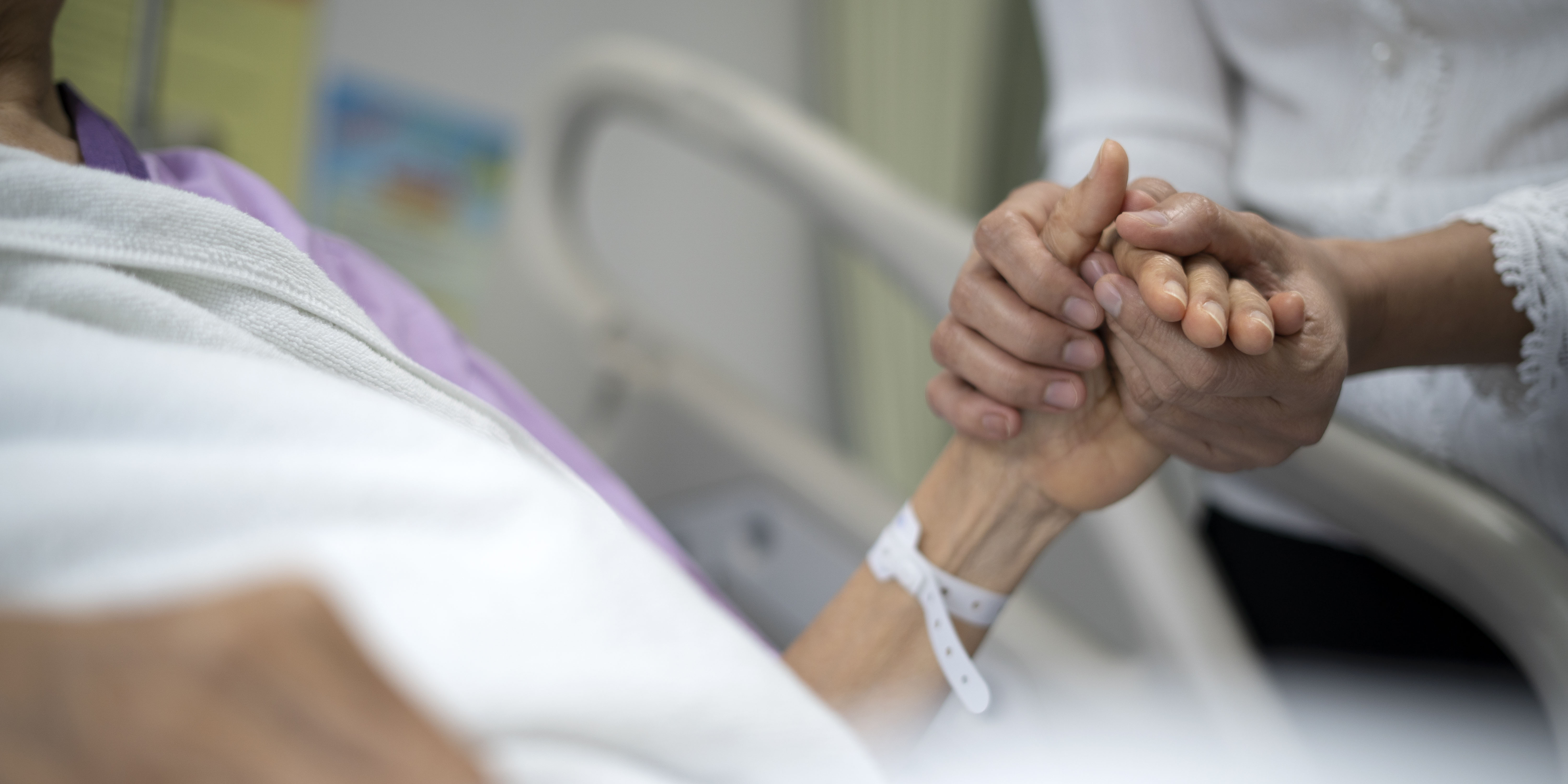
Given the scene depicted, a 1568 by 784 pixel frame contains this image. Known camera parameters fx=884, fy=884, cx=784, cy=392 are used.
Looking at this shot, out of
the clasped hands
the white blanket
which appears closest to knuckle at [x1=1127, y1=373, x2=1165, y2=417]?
the clasped hands

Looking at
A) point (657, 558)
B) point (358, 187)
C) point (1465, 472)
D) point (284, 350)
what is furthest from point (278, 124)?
point (1465, 472)

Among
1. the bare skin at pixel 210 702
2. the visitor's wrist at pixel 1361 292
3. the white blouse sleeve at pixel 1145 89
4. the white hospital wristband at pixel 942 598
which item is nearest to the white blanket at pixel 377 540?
the bare skin at pixel 210 702

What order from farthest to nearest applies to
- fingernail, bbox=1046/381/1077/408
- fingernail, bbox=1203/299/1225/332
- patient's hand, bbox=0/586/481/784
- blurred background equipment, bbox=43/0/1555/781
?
blurred background equipment, bbox=43/0/1555/781, fingernail, bbox=1046/381/1077/408, fingernail, bbox=1203/299/1225/332, patient's hand, bbox=0/586/481/784

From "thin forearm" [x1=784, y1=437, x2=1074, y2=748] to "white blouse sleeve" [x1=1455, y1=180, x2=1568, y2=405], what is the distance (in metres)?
0.23

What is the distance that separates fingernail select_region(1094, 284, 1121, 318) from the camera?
0.39m

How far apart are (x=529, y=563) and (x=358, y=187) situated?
103 cm

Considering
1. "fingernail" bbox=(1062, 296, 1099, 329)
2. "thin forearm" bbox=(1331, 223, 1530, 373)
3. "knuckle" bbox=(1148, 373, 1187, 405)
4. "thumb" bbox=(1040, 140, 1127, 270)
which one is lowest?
"knuckle" bbox=(1148, 373, 1187, 405)

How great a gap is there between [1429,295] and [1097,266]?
162 mm

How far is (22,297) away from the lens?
1.05 ft

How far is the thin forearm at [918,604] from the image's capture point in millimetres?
473

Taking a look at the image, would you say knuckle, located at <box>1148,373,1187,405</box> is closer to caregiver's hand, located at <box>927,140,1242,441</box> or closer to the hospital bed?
caregiver's hand, located at <box>927,140,1242,441</box>

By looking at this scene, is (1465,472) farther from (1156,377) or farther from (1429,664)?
(1156,377)

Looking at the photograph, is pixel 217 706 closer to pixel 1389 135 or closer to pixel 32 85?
pixel 32 85

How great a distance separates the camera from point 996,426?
473 mm
